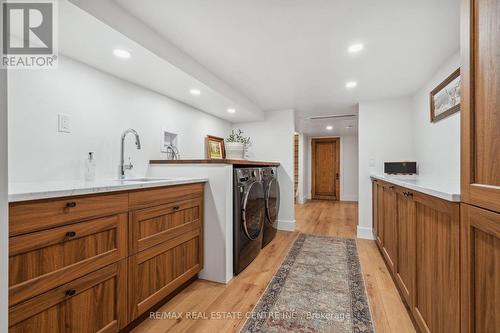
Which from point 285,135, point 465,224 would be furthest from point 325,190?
point 465,224

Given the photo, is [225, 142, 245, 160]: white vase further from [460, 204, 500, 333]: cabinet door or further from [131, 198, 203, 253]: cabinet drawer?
[460, 204, 500, 333]: cabinet door

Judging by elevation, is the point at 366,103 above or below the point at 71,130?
above

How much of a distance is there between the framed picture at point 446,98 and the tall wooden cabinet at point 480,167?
4.47 ft

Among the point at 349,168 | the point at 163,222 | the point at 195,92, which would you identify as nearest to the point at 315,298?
the point at 163,222

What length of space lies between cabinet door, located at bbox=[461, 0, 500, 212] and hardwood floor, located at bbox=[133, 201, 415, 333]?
3.83 feet

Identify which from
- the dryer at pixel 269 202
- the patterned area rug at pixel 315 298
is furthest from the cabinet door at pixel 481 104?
the dryer at pixel 269 202

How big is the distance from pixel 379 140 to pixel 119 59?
3298mm

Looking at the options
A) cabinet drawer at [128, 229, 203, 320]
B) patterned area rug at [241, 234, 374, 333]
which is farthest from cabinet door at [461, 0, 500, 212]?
cabinet drawer at [128, 229, 203, 320]

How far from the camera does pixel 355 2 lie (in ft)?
4.50

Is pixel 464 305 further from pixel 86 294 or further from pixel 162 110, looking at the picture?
pixel 162 110

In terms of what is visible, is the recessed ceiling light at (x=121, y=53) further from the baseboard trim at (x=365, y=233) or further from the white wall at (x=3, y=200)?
the baseboard trim at (x=365, y=233)

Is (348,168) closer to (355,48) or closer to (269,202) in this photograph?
(269,202)

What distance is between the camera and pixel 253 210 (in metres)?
2.43

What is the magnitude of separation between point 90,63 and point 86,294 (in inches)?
64.2
